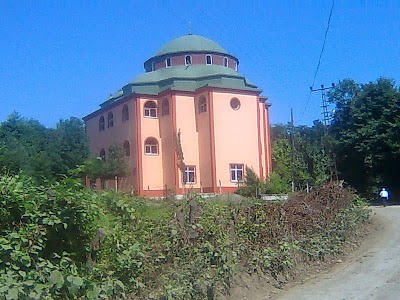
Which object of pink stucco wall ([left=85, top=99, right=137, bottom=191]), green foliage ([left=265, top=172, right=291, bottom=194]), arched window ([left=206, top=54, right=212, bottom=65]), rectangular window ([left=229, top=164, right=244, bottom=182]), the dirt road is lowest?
the dirt road

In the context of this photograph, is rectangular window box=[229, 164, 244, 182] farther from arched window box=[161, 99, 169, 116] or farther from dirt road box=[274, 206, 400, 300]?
dirt road box=[274, 206, 400, 300]

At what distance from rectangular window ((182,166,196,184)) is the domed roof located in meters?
10.9

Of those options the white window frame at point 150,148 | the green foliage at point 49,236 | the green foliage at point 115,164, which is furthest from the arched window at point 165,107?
the green foliage at point 49,236

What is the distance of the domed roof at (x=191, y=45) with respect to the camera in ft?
157

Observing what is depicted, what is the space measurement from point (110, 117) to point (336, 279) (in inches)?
1561

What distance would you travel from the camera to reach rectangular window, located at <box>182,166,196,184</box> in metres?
42.6

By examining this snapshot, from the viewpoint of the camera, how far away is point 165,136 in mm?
43688

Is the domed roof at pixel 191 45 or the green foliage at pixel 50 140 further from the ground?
the domed roof at pixel 191 45

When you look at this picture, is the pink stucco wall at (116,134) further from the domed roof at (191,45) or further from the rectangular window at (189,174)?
the domed roof at (191,45)

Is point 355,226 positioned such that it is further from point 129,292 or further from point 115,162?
point 115,162

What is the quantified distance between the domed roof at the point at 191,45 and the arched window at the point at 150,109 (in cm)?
619

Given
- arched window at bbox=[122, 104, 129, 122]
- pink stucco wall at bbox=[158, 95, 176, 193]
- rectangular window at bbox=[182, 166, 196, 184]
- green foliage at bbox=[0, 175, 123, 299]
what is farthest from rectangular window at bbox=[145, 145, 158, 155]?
green foliage at bbox=[0, 175, 123, 299]

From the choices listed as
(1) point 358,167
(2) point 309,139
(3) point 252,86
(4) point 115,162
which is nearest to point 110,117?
(4) point 115,162

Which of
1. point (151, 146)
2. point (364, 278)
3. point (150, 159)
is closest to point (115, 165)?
point (150, 159)
